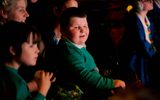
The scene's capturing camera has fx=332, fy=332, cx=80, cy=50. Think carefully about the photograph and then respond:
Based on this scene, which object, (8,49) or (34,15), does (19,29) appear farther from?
(34,15)

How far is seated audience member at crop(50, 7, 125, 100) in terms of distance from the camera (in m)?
2.16

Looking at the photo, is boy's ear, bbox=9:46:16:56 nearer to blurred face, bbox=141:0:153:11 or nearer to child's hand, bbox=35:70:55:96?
child's hand, bbox=35:70:55:96

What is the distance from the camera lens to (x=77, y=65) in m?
2.21

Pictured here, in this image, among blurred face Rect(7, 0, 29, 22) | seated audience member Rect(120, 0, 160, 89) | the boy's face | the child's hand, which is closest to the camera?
the child's hand

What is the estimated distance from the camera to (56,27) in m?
2.81

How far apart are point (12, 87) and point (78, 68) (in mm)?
561

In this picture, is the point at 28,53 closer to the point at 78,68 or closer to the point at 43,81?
the point at 43,81

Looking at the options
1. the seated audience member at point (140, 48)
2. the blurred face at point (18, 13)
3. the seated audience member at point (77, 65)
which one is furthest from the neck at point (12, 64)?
the seated audience member at point (140, 48)

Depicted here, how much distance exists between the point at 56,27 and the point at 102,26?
1310mm

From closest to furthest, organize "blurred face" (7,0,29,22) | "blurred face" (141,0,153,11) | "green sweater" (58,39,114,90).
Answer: "green sweater" (58,39,114,90) < "blurred face" (7,0,29,22) < "blurred face" (141,0,153,11)

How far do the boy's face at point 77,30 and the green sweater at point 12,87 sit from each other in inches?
22.9

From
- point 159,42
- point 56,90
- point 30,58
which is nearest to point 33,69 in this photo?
point 56,90

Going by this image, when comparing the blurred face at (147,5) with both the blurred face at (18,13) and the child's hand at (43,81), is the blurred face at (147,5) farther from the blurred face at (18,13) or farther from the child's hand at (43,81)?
the child's hand at (43,81)

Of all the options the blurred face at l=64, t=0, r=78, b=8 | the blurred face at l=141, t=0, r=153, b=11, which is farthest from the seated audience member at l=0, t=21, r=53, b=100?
the blurred face at l=141, t=0, r=153, b=11
